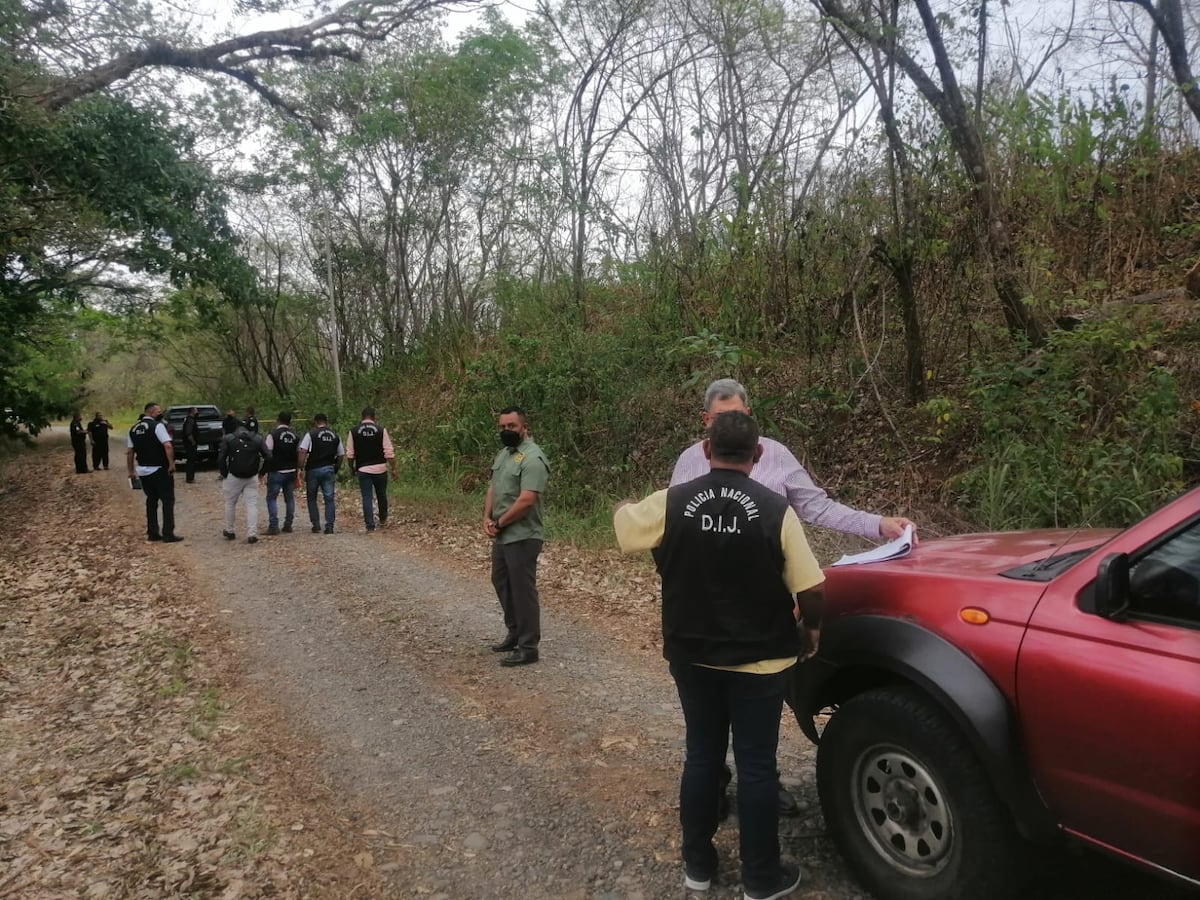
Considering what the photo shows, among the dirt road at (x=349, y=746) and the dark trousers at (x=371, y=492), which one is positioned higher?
the dark trousers at (x=371, y=492)

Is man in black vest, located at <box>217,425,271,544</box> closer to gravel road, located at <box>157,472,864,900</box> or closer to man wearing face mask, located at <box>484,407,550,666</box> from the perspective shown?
gravel road, located at <box>157,472,864,900</box>

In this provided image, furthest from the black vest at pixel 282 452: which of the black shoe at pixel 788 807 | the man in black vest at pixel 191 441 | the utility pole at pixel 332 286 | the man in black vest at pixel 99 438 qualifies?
the man in black vest at pixel 99 438

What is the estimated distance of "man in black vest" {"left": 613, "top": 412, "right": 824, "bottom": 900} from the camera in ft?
9.47

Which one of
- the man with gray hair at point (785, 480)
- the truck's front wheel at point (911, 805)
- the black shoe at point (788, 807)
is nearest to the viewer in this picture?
the truck's front wheel at point (911, 805)

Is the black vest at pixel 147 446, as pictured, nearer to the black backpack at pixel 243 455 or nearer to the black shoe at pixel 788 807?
the black backpack at pixel 243 455

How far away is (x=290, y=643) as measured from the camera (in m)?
6.95

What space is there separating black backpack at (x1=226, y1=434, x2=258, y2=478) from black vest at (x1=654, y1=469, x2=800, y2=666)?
9899mm

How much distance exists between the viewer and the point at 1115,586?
7.75 feet

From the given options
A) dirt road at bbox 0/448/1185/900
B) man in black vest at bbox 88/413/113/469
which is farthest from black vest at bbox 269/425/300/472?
man in black vest at bbox 88/413/113/469

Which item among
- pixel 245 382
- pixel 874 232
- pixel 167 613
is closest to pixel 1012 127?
pixel 874 232

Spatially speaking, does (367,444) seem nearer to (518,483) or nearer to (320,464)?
(320,464)

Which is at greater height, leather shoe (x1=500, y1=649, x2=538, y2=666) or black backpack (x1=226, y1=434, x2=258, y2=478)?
black backpack (x1=226, y1=434, x2=258, y2=478)

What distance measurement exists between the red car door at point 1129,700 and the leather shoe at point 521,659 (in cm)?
413

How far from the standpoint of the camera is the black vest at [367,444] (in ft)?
40.7
